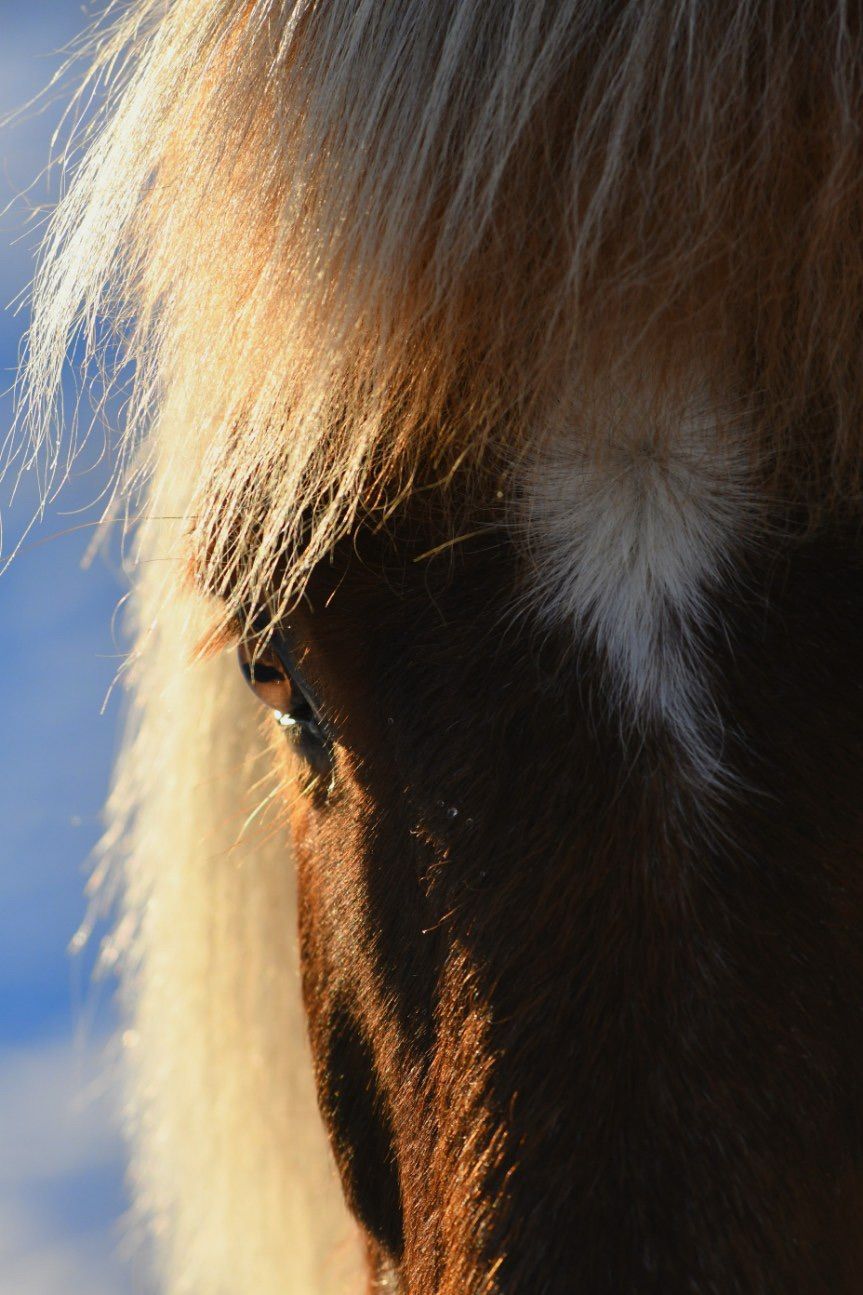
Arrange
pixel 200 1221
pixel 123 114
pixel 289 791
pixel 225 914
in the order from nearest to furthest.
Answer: pixel 123 114 → pixel 289 791 → pixel 225 914 → pixel 200 1221

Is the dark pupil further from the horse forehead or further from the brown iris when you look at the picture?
the horse forehead

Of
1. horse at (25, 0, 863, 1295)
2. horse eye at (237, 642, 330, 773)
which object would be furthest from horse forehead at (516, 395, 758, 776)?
horse eye at (237, 642, 330, 773)

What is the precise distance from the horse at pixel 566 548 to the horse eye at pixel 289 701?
0.08m


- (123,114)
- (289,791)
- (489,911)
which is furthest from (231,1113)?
(123,114)

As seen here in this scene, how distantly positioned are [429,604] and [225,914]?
29.4 inches

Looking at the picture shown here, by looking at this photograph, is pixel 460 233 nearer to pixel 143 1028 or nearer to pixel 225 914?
pixel 225 914

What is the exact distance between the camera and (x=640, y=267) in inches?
21.1

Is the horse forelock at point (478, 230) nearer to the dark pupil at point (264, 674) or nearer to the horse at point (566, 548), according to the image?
the horse at point (566, 548)

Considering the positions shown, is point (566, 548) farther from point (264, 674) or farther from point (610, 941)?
point (264, 674)

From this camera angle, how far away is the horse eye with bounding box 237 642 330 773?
32.9 inches

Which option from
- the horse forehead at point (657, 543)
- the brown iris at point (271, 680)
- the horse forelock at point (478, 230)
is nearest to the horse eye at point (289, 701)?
the brown iris at point (271, 680)

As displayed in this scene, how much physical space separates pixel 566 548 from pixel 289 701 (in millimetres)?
306

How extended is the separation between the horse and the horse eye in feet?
0.26

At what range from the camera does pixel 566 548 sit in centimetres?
61
